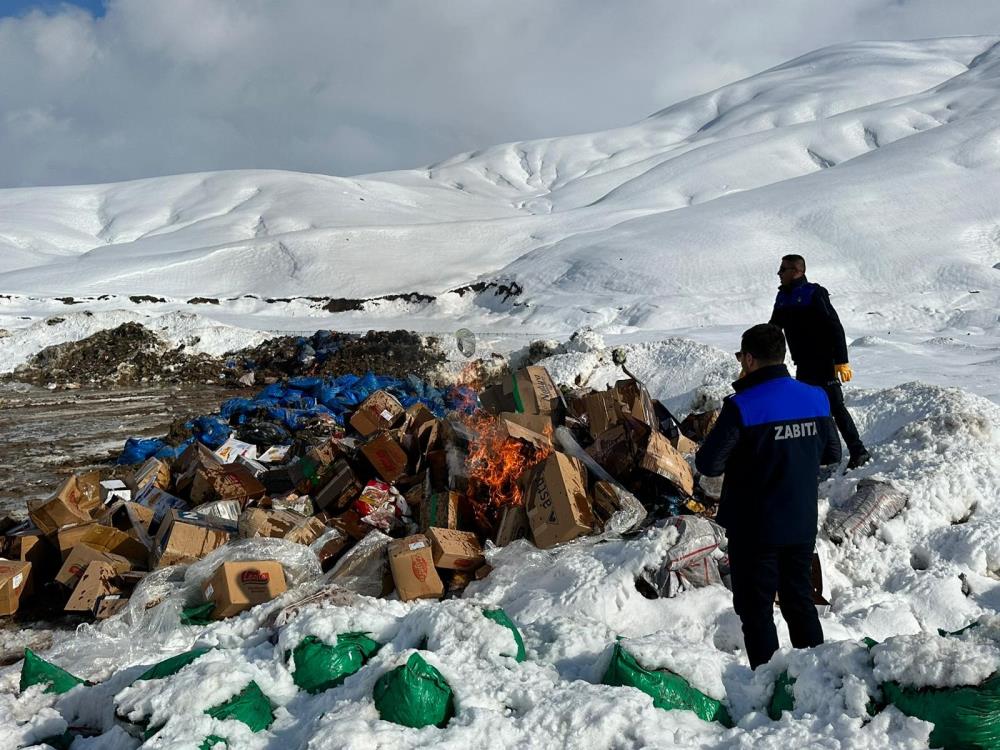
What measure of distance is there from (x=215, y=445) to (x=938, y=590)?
6.12 metres

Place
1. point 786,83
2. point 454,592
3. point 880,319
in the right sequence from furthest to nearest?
point 786,83 → point 880,319 → point 454,592

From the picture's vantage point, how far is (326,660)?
253 centimetres

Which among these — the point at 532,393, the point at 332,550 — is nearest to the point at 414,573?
the point at 332,550

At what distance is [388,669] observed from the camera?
2.30 m

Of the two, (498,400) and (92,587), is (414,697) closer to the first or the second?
(92,587)

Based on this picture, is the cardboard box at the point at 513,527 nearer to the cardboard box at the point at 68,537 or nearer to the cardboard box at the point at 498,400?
the cardboard box at the point at 498,400

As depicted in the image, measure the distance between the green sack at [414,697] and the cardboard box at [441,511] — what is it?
A: 2.15 meters

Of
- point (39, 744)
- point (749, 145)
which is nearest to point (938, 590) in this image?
point (39, 744)

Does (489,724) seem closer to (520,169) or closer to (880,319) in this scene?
(880,319)

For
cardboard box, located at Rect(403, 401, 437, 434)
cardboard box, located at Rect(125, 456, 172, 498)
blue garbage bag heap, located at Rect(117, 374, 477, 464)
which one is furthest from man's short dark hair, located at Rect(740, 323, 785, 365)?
cardboard box, located at Rect(125, 456, 172, 498)

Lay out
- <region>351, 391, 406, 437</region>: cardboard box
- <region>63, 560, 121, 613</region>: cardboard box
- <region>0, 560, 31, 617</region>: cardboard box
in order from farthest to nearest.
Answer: <region>351, 391, 406, 437</region>: cardboard box, <region>0, 560, 31, 617</region>: cardboard box, <region>63, 560, 121, 613</region>: cardboard box

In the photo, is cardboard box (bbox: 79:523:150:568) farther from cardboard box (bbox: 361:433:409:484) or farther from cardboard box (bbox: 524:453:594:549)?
cardboard box (bbox: 524:453:594:549)

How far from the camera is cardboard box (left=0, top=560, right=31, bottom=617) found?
425 centimetres

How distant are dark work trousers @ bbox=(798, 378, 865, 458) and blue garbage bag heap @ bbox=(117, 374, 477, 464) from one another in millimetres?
3193
